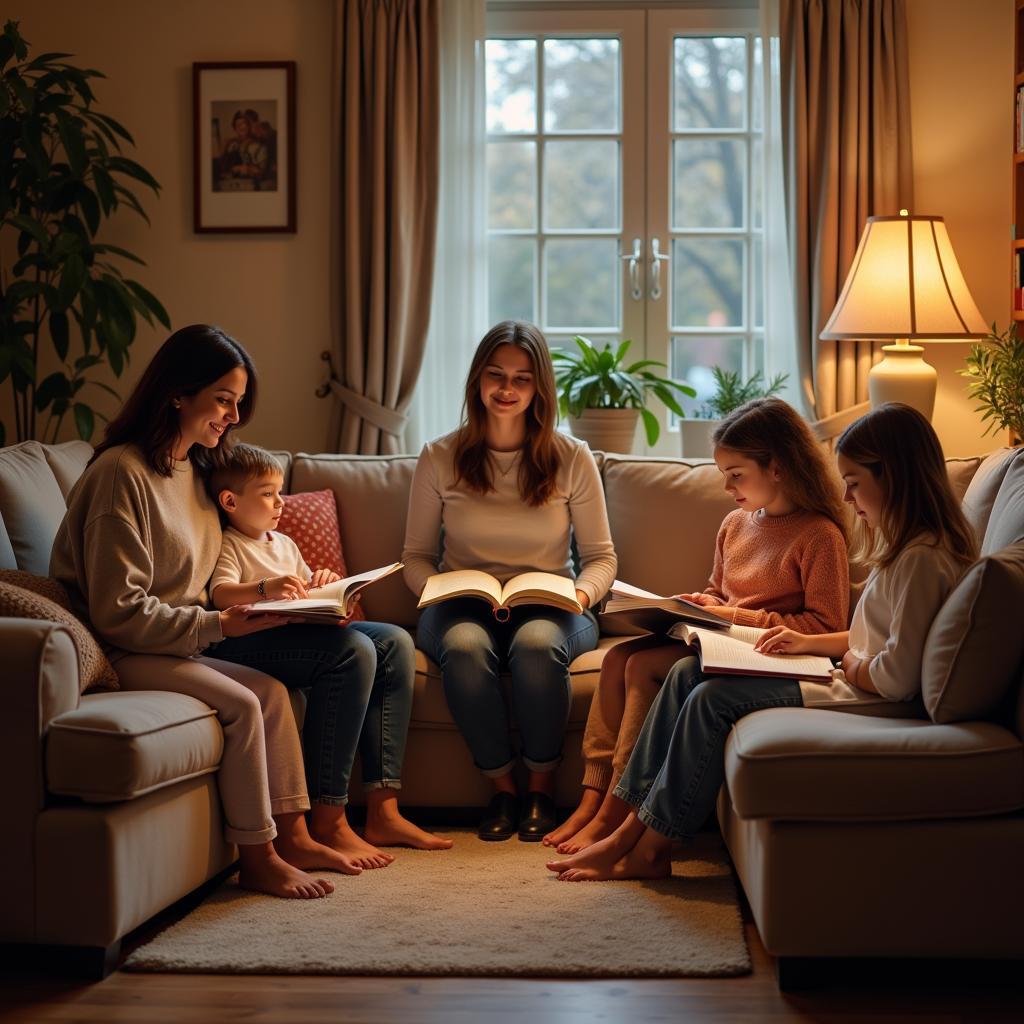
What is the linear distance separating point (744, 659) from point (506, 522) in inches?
37.0

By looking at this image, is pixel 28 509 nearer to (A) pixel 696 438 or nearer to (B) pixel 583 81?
(A) pixel 696 438

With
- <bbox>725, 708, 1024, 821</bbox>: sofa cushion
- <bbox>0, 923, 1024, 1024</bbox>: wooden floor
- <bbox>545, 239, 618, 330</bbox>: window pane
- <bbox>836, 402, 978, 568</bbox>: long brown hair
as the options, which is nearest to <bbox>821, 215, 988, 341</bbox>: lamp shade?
<bbox>545, 239, 618, 330</bbox>: window pane

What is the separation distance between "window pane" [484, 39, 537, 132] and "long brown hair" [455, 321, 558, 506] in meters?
1.36

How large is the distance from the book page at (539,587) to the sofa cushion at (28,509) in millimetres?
1015

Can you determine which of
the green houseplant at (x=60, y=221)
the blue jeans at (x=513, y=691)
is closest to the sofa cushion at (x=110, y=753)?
the blue jeans at (x=513, y=691)

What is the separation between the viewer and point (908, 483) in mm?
2359

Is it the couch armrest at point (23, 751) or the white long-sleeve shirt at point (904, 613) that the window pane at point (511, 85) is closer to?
the white long-sleeve shirt at point (904, 613)

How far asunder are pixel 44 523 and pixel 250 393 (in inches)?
22.0

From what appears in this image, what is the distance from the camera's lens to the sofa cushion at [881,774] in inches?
83.0

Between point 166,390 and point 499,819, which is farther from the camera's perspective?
point 499,819

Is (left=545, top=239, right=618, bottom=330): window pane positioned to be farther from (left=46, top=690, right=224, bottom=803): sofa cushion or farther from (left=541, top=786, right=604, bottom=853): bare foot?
(left=46, top=690, right=224, bottom=803): sofa cushion

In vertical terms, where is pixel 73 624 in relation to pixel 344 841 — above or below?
above

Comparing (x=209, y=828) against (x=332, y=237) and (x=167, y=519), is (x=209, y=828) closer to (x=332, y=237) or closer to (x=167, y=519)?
(x=167, y=519)

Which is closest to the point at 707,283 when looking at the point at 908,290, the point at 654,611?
the point at 908,290
